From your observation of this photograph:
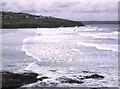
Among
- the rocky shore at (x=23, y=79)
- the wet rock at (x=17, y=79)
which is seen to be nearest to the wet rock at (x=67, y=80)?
the rocky shore at (x=23, y=79)

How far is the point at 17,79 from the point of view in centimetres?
1566

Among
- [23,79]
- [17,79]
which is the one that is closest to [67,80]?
[23,79]

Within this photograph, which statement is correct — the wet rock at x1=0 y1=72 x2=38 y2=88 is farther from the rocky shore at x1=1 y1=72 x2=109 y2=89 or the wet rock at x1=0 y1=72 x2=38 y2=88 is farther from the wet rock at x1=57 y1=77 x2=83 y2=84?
the wet rock at x1=57 y1=77 x2=83 y2=84

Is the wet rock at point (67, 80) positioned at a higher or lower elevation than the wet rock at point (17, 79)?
lower

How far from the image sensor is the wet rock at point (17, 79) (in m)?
14.4

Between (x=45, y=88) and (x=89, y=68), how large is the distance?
7.21 metres

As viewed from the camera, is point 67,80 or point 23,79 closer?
point 23,79

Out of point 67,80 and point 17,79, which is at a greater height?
point 17,79

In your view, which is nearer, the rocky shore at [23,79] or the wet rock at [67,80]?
the rocky shore at [23,79]

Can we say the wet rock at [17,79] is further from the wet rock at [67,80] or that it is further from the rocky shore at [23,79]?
the wet rock at [67,80]

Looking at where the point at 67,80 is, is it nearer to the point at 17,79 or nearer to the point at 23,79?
the point at 23,79

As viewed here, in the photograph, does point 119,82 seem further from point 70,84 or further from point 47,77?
point 47,77

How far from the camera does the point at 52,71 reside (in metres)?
19.1

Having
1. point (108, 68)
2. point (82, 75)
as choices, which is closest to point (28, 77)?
point (82, 75)
